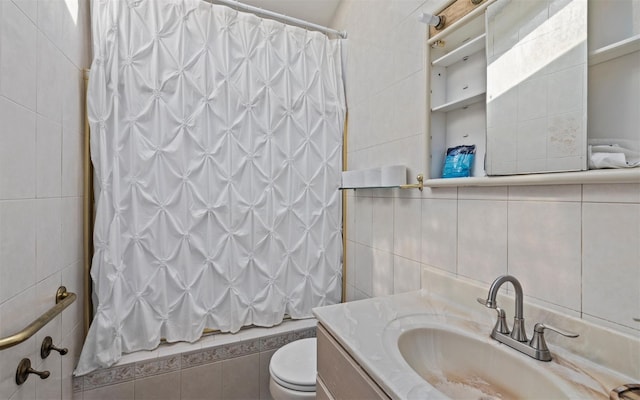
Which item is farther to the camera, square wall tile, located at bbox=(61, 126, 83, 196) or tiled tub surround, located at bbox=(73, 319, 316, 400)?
tiled tub surround, located at bbox=(73, 319, 316, 400)

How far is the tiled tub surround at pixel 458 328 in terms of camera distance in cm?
65

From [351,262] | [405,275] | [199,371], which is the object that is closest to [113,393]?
[199,371]

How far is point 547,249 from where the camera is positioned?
835mm

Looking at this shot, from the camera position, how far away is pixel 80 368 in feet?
4.49

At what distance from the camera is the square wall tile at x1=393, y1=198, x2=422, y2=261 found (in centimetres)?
132

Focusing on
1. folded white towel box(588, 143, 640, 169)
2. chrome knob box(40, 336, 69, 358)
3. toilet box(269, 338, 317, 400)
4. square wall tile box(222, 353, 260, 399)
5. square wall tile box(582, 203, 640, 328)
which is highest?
folded white towel box(588, 143, 640, 169)

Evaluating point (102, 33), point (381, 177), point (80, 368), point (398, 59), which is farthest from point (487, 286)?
point (102, 33)

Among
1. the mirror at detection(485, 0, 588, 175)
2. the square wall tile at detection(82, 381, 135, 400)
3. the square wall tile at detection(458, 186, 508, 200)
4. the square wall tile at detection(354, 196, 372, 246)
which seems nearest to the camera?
the mirror at detection(485, 0, 588, 175)

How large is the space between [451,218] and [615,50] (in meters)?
0.65

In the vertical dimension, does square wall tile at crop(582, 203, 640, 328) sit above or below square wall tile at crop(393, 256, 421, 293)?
above

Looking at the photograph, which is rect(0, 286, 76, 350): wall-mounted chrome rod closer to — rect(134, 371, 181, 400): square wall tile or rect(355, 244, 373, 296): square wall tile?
rect(134, 371, 181, 400): square wall tile

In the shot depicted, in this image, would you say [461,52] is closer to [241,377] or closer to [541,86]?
[541,86]

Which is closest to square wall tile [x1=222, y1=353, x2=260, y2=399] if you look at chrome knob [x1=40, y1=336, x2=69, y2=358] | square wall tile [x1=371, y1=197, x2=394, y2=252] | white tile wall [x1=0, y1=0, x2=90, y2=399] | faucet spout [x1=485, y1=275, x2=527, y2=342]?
white tile wall [x1=0, y1=0, x2=90, y2=399]

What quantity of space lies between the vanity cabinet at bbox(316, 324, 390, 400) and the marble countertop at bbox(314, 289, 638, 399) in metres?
0.03
